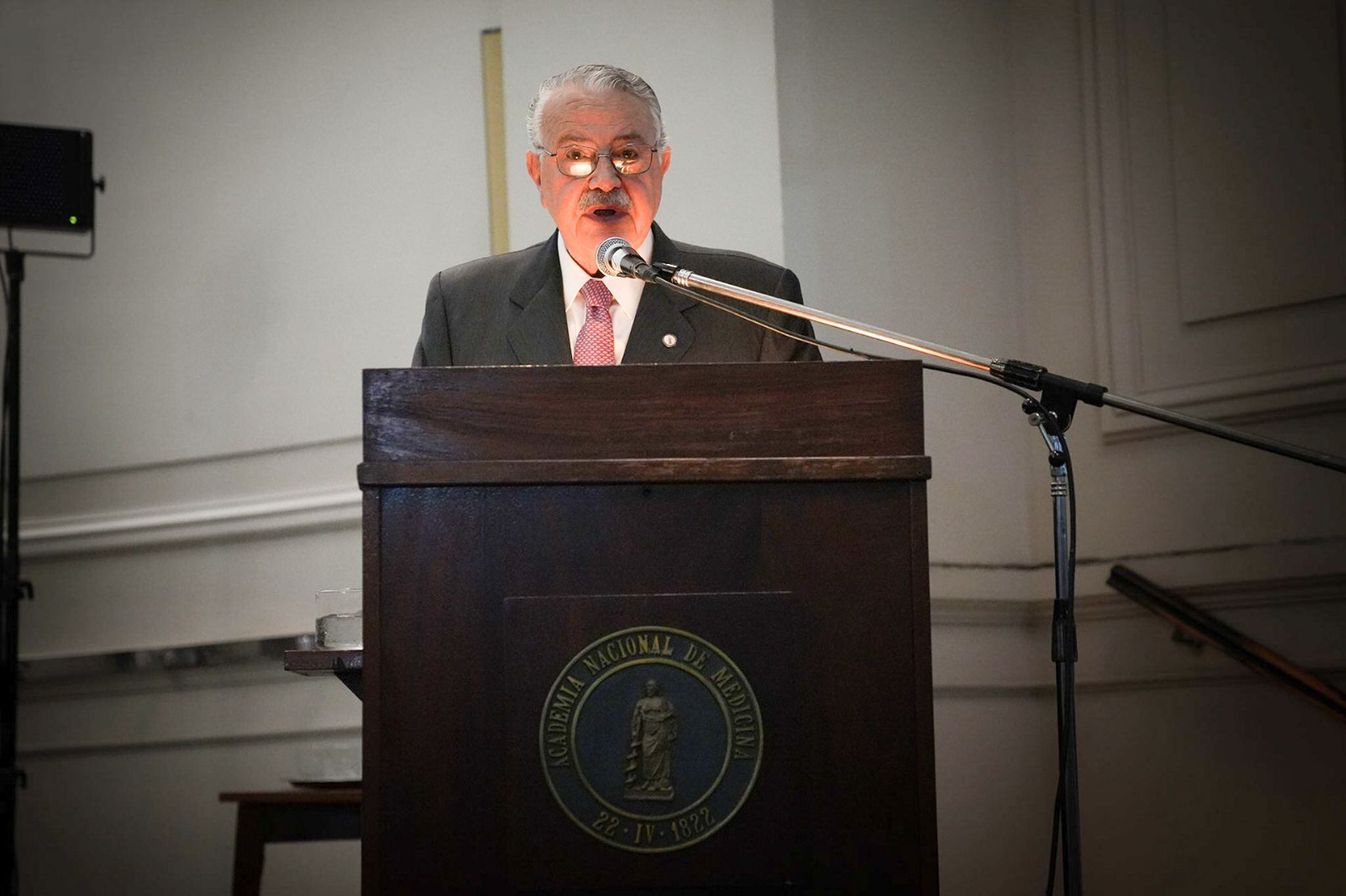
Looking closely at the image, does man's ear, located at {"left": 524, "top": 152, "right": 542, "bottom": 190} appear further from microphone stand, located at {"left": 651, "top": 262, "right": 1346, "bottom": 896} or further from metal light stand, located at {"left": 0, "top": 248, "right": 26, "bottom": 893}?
metal light stand, located at {"left": 0, "top": 248, "right": 26, "bottom": 893}

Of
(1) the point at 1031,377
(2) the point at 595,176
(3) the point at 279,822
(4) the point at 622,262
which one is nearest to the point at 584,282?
(2) the point at 595,176

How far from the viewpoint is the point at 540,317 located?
221 centimetres

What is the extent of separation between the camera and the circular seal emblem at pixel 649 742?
4.53 feet

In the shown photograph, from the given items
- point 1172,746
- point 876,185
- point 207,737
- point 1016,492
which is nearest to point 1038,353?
point 1016,492

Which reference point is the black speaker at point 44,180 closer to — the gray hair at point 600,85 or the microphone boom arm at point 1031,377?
the gray hair at point 600,85

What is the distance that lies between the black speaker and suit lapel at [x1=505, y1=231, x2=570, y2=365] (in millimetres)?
1600

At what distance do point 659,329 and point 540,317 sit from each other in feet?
0.63

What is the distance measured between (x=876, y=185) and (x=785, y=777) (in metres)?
1.98

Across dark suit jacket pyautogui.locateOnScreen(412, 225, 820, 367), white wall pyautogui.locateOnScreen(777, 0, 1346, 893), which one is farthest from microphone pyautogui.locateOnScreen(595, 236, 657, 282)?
white wall pyautogui.locateOnScreen(777, 0, 1346, 893)

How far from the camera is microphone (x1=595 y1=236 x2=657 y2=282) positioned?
66.6 inches

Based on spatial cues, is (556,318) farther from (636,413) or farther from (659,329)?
(636,413)

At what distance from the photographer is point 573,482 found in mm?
1429

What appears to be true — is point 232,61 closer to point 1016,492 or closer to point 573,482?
point 1016,492

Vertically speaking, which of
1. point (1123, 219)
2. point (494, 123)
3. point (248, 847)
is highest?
point (494, 123)
